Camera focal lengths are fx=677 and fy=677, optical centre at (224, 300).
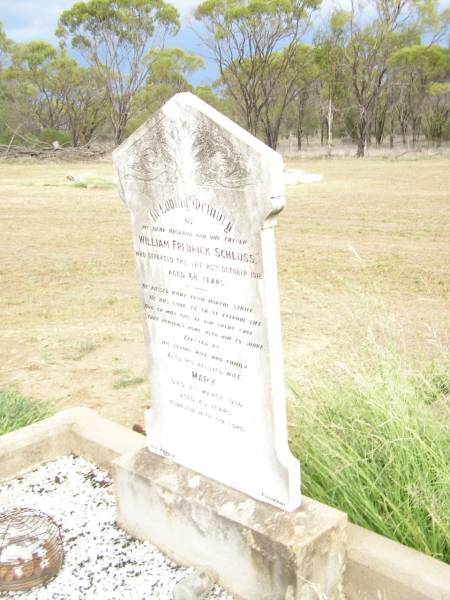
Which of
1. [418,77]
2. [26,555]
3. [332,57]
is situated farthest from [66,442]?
[418,77]

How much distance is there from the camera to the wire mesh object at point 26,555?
265cm

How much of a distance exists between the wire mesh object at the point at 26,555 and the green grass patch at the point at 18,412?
3.98 ft

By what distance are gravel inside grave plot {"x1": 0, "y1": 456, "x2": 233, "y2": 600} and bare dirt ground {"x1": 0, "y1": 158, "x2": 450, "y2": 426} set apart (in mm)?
1046

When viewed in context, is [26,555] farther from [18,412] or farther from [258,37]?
[258,37]

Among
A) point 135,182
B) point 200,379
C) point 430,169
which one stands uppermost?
point 135,182

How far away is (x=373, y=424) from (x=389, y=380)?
0.23 m

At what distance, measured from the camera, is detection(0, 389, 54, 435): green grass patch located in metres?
3.96

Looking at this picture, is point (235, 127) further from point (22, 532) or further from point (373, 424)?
point (22, 532)

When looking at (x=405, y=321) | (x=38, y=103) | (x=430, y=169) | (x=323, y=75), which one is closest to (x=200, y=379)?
(x=405, y=321)

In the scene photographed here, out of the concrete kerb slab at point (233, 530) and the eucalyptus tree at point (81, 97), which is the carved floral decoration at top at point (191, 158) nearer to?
the concrete kerb slab at point (233, 530)

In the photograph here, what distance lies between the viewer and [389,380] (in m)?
2.81

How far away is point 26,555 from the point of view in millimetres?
2656

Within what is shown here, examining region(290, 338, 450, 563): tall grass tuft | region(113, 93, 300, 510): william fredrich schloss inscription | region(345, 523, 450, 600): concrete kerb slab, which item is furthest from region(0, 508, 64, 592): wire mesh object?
region(345, 523, 450, 600): concrete kerb slab

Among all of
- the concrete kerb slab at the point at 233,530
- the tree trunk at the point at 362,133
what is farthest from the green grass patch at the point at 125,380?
the tree trunk at the point at 362,133
